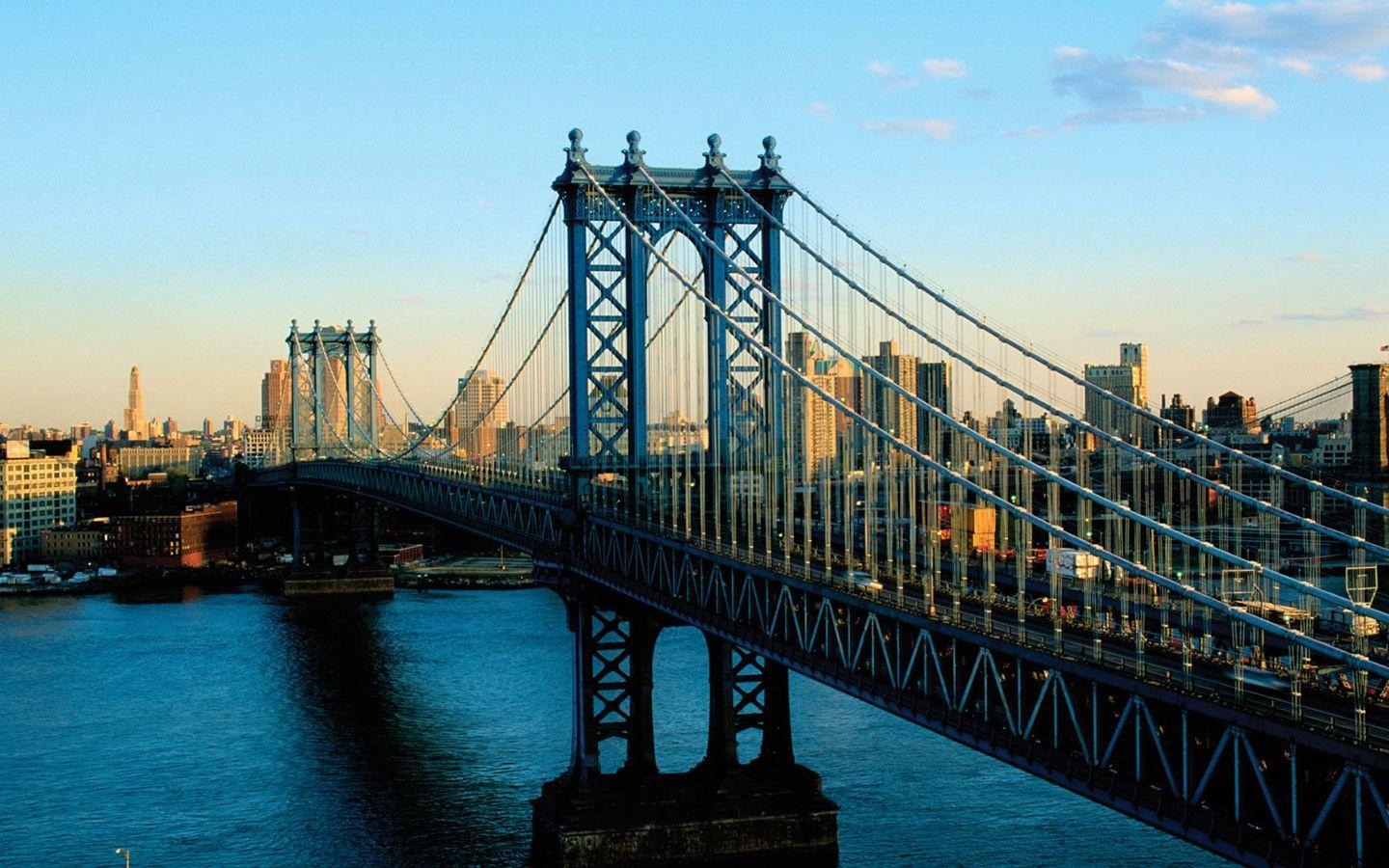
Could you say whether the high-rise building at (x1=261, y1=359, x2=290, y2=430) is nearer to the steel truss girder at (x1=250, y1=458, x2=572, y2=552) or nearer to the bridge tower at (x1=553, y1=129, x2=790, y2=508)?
the steel truss girder at (x1=250, y1=458, x2=572, y2=552)

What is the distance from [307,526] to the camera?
349ft

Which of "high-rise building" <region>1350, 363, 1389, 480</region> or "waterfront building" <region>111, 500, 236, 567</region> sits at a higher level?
"high-rise building" <region>1350, 363, 1389, 480</region>

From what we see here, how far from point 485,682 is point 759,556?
21903 millimetres

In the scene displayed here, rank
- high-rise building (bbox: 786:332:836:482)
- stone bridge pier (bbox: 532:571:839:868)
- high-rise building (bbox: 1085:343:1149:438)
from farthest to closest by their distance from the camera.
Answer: high-rise building (bbox: 1085:343:1149:438) < stone bridge pier (bbox: 532:571:839:868) < high-rise building (bbox: 786:332:836:482)

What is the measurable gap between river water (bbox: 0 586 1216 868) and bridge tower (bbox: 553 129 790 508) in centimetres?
669

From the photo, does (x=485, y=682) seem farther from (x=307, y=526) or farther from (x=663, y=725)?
(x=307, y=526)

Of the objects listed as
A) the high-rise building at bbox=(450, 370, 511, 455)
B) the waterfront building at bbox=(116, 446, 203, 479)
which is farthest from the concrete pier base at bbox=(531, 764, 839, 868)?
the waterfront building at bbox=(116, 446, 203, 479)

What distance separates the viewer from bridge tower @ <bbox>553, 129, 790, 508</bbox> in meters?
29.5

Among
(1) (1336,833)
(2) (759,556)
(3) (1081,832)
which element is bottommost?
(3) (1081,832)

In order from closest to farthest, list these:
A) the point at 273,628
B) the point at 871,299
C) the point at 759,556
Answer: the point at 759,556 → the point at 871,299 → the point at 273,628

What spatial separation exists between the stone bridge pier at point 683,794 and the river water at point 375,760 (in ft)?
2.80

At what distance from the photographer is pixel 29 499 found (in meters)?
92.1

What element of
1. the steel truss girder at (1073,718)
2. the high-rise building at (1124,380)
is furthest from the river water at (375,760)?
the high-rise building at (1124,380)

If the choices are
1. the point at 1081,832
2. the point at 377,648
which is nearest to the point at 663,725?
the point at 1081,832
